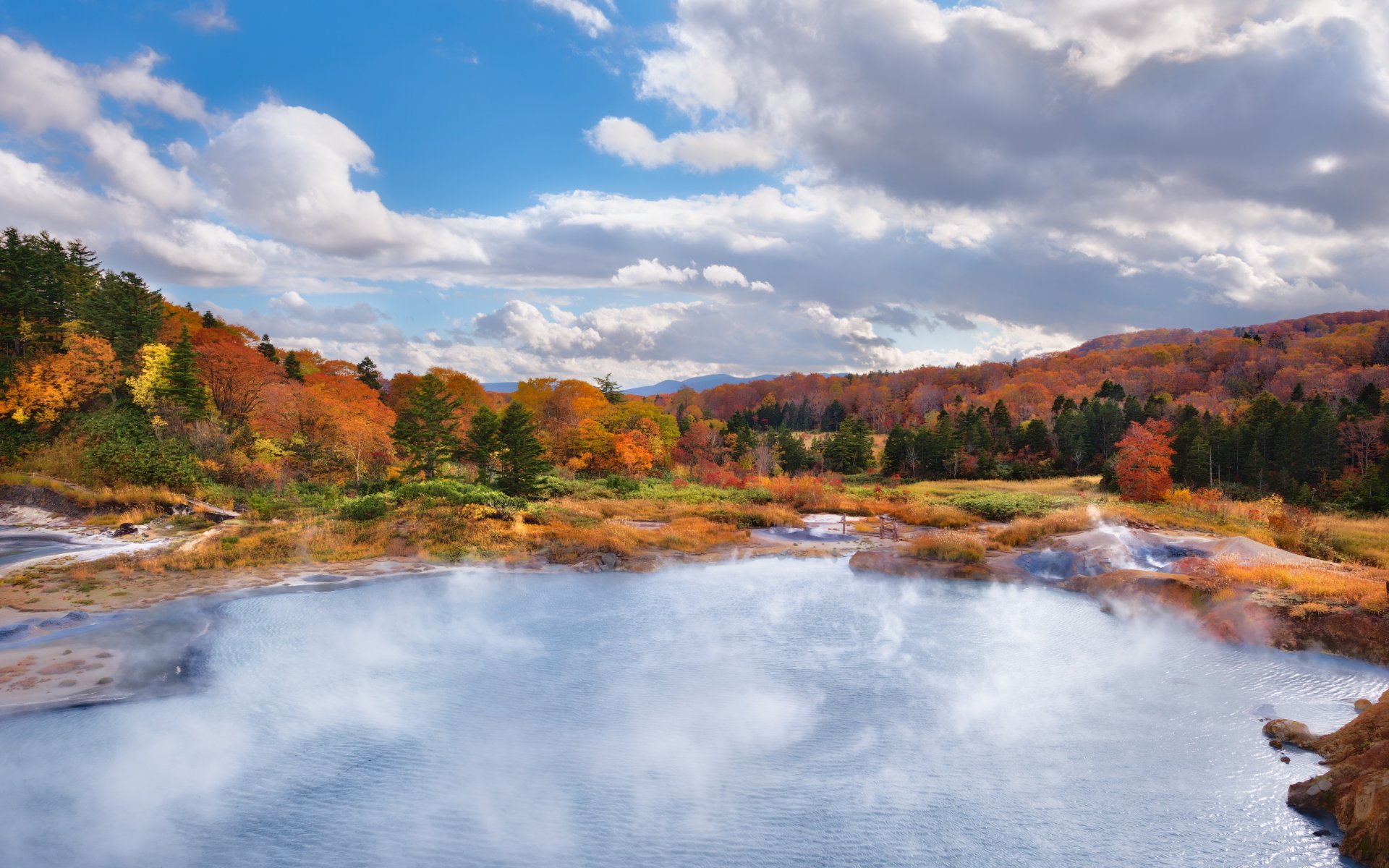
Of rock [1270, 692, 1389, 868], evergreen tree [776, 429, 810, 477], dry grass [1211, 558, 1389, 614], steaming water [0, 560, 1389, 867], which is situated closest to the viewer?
rock [1270, 692, 1389, 868]

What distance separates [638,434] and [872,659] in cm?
2973

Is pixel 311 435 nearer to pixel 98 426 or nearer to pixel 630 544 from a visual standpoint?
pixel 98 426

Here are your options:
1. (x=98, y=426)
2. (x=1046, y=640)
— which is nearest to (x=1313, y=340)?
(x=1046, y=640)

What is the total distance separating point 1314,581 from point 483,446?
2956 centimetres

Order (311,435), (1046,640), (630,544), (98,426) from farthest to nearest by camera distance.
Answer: (311,435), (98,426), (630,544), (1046,640)

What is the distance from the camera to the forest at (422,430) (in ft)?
89.5

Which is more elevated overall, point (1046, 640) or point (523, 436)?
point (523, 436)

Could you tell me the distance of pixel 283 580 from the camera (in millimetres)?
16656

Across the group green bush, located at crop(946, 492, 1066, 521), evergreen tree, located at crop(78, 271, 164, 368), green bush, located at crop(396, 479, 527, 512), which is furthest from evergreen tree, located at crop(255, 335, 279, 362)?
green bush, located at crop(946, 492, 1066, 521)

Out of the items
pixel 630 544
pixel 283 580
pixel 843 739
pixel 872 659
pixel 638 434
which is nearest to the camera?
pixel 843 739

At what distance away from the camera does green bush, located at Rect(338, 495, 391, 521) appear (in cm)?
2248

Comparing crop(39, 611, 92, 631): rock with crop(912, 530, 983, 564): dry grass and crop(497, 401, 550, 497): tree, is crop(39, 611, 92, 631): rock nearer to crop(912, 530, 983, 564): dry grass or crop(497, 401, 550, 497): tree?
crop(497, 401, 550, 497): tree

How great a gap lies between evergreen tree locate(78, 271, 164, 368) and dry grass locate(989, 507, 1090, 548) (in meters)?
39.2

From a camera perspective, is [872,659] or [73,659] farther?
[872,659]
